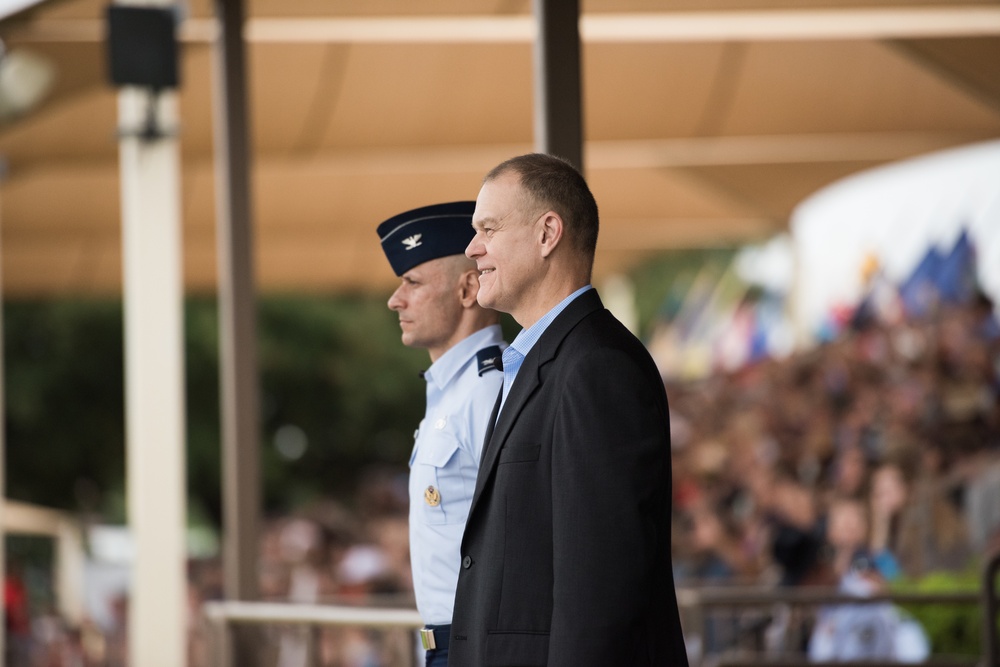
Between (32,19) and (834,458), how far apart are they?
250 inches

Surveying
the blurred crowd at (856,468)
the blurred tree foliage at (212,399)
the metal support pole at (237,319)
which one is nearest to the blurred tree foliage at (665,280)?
the blurred tree foliage at (212,399)

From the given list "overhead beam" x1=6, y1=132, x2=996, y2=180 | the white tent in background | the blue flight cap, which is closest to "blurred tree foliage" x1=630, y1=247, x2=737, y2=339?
the white tent in background

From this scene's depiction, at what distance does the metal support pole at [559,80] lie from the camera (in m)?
3.88

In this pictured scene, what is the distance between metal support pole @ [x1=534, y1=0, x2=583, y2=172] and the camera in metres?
3.88

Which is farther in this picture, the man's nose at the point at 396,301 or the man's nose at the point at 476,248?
the man's nose at the point at 396,301

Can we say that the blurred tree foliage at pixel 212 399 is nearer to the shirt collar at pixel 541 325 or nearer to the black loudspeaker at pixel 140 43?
the black loudspeaker at pixel 140 43

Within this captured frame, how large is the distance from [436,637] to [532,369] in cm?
65

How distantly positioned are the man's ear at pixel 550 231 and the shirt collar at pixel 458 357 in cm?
52

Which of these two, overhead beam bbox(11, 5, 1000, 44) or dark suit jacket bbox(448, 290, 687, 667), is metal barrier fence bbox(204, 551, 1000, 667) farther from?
overhead beam bbox(11, 5, 1000, 44)

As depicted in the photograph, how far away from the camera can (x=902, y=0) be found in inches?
290

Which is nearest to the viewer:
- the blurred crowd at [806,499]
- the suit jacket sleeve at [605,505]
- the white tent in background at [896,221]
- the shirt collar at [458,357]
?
the suit jacket sleeve at [605,505]

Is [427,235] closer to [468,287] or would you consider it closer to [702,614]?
[468,287]

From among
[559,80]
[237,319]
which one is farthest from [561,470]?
[237,319]

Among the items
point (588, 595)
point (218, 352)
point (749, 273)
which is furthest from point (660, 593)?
point (749, 273)
